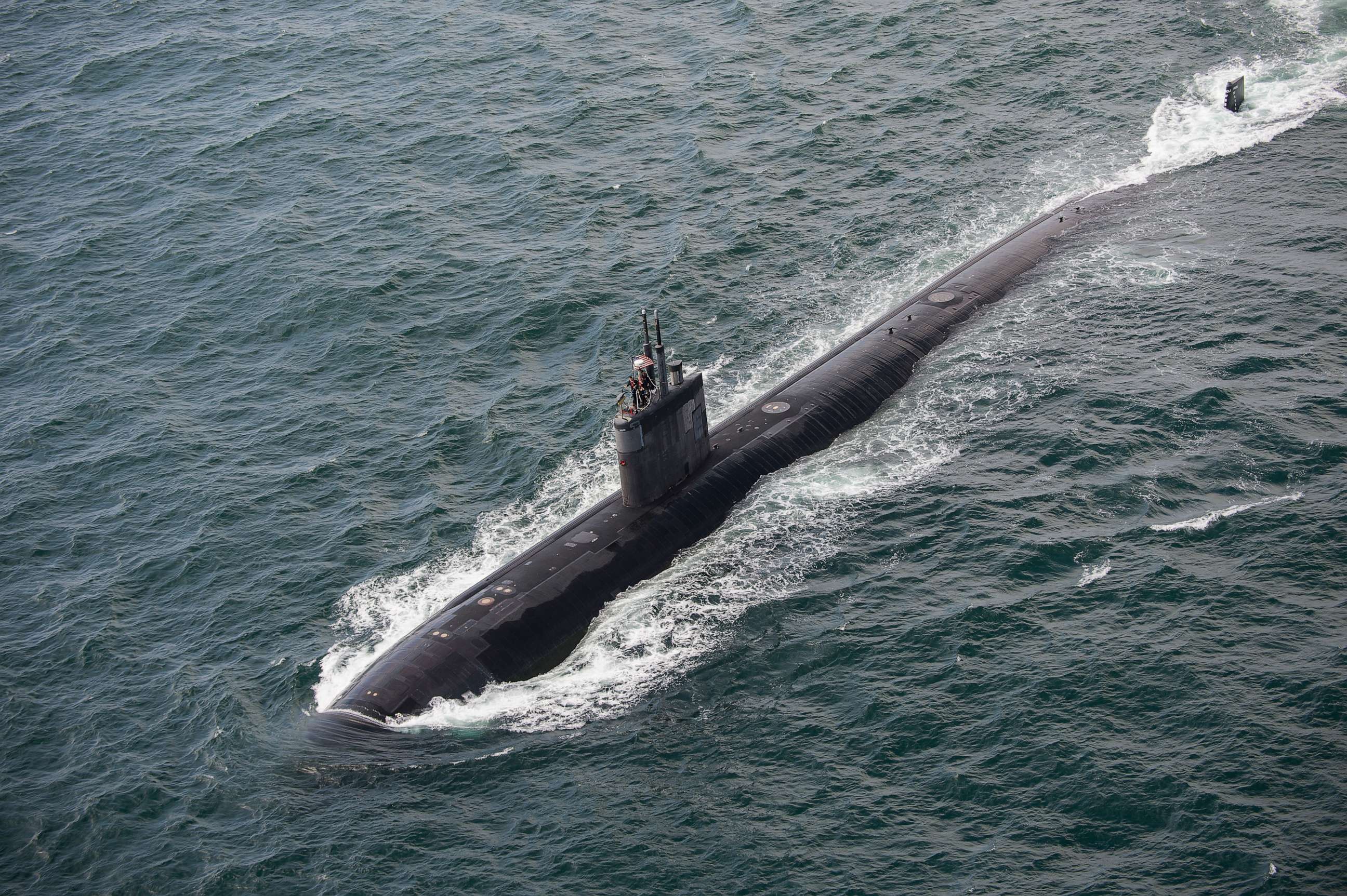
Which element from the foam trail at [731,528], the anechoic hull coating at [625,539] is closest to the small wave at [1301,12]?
the foam trail at [731,528]

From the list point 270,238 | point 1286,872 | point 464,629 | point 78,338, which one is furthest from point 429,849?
point 270,238

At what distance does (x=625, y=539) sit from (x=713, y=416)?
11472mm

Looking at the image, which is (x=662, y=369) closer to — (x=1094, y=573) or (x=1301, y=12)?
(x=1094, y=573)

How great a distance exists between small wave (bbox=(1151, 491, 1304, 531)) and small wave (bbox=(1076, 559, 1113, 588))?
9.27ft

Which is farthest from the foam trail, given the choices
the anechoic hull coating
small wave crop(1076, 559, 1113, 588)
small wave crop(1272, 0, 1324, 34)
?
small wave crop(1272, 0, 1324, 34)

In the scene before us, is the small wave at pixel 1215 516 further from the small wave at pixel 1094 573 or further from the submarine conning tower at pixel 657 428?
the submarine conning tower at pixel 657 428

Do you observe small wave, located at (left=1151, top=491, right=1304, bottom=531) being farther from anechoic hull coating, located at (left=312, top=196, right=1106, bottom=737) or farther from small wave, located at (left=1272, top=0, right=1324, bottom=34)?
small wave, located at (left=1272, top=0, right=1324, bottom=34)

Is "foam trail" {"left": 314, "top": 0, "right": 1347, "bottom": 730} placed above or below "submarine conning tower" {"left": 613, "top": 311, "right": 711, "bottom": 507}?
below

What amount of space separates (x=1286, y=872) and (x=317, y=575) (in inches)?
1416

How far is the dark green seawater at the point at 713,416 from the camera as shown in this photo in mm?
39125

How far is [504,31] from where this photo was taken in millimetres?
100438

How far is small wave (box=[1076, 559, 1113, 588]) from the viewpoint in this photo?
46.5 m

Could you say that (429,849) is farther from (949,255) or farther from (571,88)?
(571,88)

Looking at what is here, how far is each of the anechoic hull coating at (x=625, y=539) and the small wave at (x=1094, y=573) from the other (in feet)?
43.1
